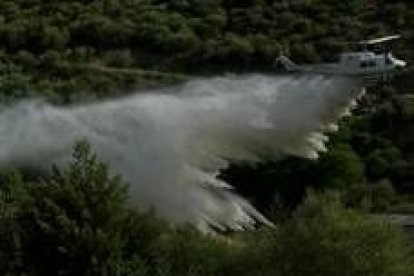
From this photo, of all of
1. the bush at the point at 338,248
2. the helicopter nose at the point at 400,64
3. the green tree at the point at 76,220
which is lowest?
the helicopter nose at the point at 400,64

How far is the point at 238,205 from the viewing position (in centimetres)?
4331

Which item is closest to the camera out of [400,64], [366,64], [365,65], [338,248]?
[338,248]

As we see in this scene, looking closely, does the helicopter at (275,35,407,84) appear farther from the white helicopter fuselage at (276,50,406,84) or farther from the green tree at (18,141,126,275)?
the green tree at (18,141,126,275)

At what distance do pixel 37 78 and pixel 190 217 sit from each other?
155 ft

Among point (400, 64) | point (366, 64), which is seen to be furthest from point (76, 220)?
point (400, 64)

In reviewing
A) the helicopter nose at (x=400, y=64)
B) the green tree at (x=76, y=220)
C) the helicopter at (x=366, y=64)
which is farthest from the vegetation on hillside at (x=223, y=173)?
the helicopter at (x=366, y=64)

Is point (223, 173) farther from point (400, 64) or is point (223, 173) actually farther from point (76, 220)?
point (400, 64)


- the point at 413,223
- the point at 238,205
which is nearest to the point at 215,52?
the point at 413,223

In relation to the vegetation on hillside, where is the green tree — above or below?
above

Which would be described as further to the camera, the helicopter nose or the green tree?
the helicopter nose

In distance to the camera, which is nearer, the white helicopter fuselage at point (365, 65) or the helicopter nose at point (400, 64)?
the white helicopter fuselage at point (365, 65)

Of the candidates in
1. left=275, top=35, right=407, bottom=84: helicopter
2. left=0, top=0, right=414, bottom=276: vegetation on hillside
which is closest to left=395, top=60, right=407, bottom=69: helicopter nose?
left=275, top=35, right=407, bottom=84: helicopter

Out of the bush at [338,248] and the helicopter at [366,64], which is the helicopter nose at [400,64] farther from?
the bush at [338,248]

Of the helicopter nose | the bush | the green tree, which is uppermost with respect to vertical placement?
the green tree
